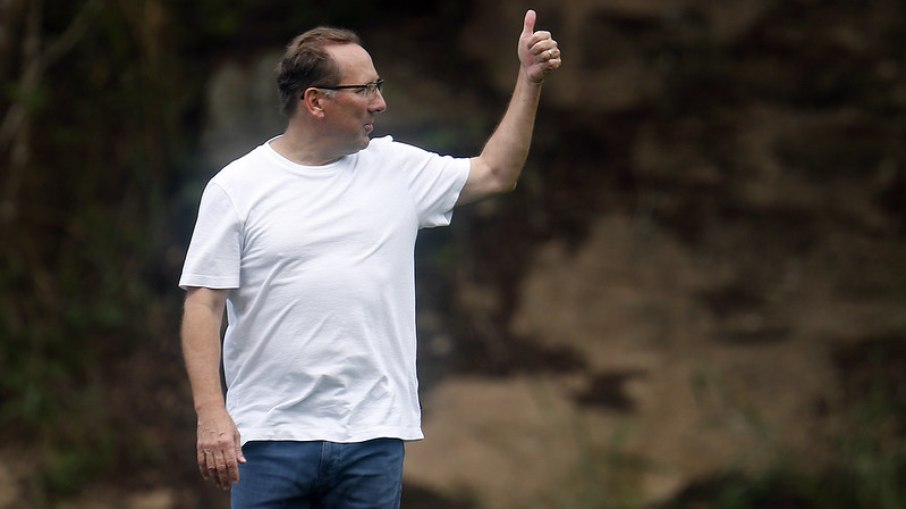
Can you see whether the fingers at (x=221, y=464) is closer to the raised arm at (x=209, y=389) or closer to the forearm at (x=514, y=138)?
the raised arm at (x=209, y=389)

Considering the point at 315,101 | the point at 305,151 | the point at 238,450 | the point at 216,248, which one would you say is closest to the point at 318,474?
the point at 238,450

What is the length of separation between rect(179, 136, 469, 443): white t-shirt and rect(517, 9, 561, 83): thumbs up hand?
48 cm

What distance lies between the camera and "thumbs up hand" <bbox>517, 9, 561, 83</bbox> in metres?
3.25

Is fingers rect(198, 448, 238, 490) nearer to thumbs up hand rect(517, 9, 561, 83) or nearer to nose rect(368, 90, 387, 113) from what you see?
nose rect(368, 90, 387, 113)

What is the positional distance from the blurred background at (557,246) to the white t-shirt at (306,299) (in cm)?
312

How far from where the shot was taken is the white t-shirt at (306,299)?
309cm

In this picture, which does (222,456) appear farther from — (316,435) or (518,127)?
(518,127)

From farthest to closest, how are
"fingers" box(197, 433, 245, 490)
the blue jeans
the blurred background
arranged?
1. the blurred background
2. the blue jeans
3. "fingers" box(197, 433, 245, 490)

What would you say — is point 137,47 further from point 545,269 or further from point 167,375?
point 545,269

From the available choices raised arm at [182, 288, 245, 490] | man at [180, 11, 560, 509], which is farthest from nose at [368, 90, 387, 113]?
raised arm at [182, 288, 245, 490]

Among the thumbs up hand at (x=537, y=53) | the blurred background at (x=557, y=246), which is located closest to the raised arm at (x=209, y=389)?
the thumbs up hand at (x=537, y=53)

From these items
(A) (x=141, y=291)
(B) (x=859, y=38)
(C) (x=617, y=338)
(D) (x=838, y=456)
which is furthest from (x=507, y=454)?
(B) (x=859, y=38)

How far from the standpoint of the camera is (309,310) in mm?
3092

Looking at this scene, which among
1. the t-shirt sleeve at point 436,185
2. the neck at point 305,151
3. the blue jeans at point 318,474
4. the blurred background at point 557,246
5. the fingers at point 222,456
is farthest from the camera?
the blurred background at point 557,246
